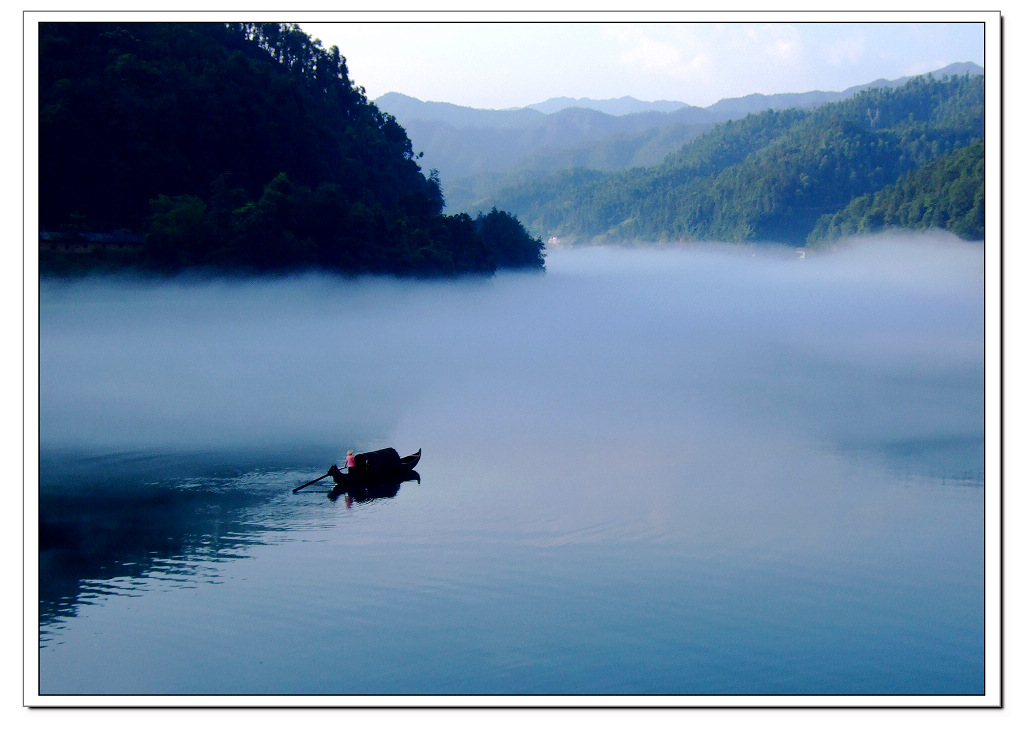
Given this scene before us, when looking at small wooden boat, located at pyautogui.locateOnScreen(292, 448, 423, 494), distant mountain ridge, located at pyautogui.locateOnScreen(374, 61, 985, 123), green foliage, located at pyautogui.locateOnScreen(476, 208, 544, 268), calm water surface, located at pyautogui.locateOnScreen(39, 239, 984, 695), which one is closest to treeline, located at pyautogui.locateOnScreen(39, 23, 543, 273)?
green foliage, located at pyautogui.locateOnScreen(476, 208, 544, 268)

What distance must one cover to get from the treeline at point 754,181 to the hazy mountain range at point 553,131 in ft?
1.79

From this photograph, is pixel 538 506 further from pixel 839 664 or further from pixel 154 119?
pixel 154 119

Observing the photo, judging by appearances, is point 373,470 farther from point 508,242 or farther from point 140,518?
point 508,242

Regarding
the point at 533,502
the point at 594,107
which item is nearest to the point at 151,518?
the point at 533,502

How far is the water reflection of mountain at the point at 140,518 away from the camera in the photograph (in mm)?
6082

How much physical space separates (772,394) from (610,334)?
4524 mm

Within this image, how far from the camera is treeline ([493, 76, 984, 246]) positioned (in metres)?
13.7

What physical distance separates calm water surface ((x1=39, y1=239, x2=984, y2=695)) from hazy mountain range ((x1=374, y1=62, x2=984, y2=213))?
2132mm

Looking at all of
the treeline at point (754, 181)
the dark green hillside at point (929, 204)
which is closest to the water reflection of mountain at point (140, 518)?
the dark green hillside at point (929, 204)

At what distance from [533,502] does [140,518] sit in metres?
2.88

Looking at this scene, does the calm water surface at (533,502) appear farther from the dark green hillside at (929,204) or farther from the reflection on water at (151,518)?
the dark green hillside at (929,204)

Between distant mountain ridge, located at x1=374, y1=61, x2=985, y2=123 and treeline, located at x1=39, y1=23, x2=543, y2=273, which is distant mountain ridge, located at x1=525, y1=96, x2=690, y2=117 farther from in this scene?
treeline, located at x1=39, y1=23, x2=543, y2=273

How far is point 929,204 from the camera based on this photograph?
10.0 m
